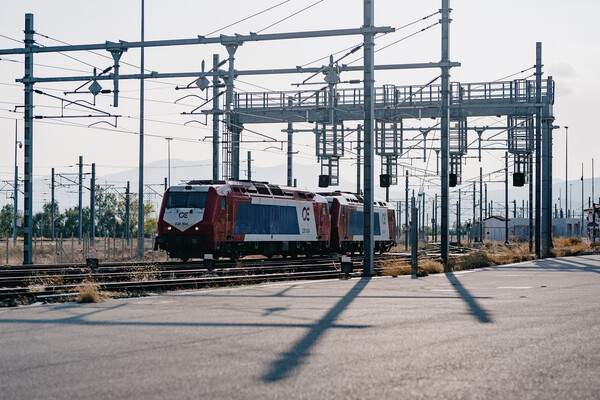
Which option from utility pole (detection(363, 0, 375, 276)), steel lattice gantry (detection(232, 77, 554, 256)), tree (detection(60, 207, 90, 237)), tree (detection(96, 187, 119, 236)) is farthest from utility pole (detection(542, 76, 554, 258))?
tree (detection(60, 207, 90, 237))

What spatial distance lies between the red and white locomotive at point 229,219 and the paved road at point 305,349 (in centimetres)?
1481

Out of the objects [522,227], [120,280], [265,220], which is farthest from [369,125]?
[522,227]

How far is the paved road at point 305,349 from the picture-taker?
21.1ft

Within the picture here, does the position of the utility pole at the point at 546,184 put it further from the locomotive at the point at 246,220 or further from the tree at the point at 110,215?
the tree at the point at 110,215

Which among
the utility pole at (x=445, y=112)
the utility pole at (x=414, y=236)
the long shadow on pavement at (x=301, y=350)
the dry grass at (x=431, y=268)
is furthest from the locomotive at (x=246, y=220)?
the long shadow on pavement at (x=301, y=350)

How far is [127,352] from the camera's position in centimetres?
823

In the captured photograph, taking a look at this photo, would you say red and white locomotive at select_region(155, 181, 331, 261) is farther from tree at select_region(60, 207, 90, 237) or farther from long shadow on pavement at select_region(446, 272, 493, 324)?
tree at select_region(60, 207, 90, 237)

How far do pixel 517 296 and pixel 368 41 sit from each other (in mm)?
10172

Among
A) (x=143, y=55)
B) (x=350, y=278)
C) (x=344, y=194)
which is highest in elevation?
(x=143, y=55)

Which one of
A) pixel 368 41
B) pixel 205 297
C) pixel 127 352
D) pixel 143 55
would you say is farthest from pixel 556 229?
pixel 127 352

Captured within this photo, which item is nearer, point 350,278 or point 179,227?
point 350,278

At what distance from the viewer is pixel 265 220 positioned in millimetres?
32750

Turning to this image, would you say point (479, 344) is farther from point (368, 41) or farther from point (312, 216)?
point (312, 216)

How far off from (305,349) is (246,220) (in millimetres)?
23048
